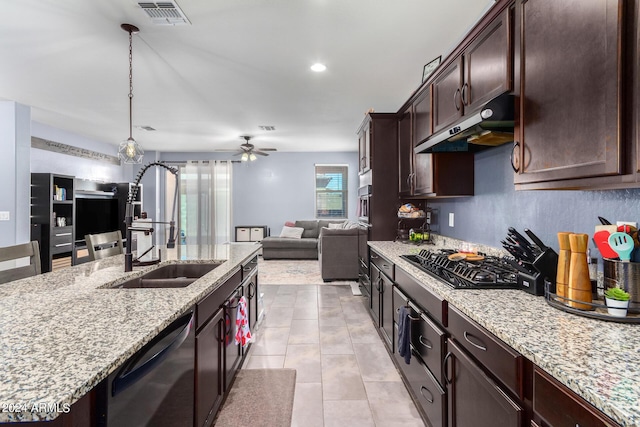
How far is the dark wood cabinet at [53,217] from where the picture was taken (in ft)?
15.7

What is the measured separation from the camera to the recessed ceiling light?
10.5 feet

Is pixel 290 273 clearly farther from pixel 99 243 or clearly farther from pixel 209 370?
pixel 209 370

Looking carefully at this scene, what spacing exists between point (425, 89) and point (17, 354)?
2.82m

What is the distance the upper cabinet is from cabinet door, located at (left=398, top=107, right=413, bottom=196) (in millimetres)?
926

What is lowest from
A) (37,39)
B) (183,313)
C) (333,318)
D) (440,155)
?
(333,318)

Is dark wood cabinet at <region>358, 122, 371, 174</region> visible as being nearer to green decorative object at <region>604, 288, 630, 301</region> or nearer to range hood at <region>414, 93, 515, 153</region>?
range hood at <region>414, 93, 515, 153</region>

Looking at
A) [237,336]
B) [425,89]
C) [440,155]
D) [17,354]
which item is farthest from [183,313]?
[425,89]

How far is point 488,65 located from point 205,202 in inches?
295

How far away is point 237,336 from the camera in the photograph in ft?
6.94

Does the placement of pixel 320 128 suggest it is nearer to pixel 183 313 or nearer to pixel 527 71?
pixel 527 71

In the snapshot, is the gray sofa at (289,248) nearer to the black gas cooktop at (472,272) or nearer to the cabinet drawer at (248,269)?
the cabinet drawer at (248,269)

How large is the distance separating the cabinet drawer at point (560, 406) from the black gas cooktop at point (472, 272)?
64cm

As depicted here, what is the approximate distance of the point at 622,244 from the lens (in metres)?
1.08

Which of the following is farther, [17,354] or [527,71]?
[527,71]
